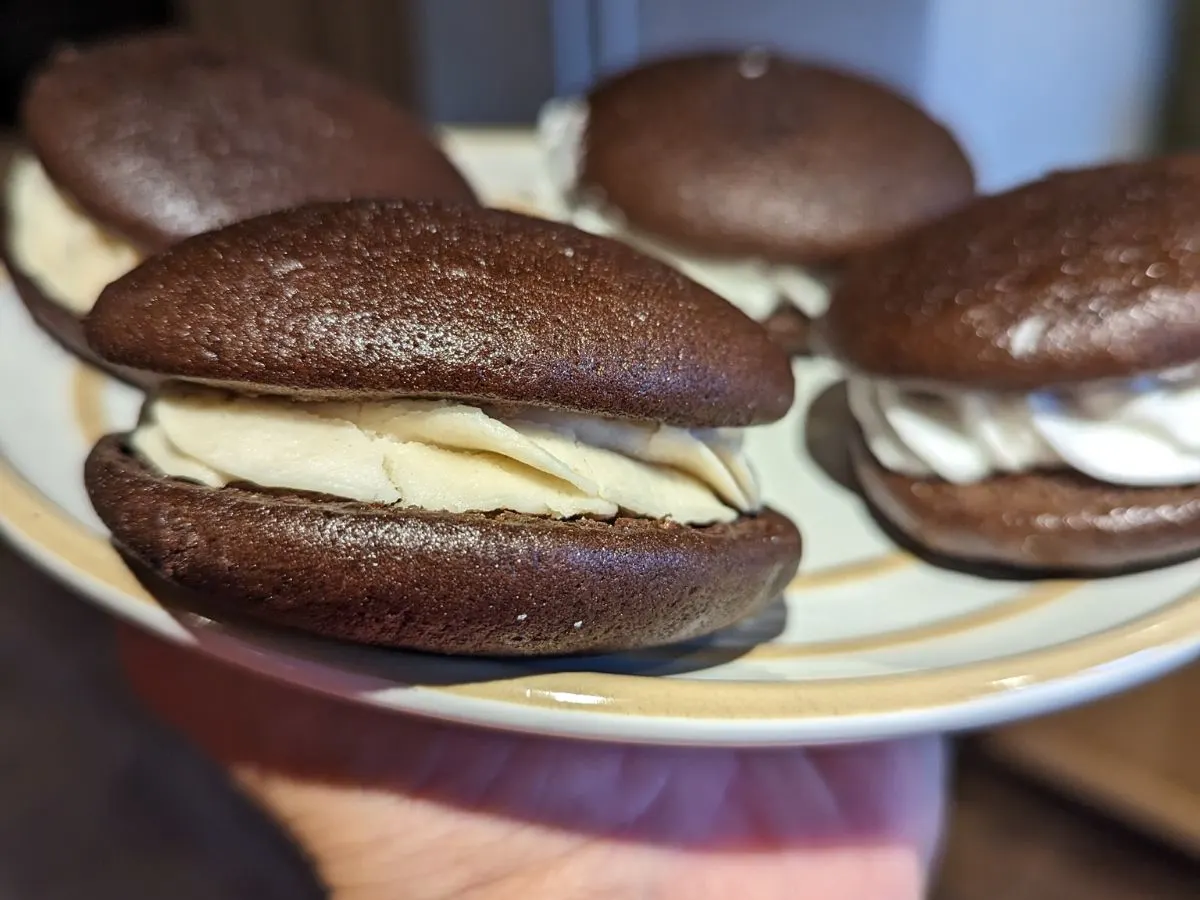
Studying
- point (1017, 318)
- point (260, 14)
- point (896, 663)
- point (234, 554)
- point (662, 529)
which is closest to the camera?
point (234, 554)

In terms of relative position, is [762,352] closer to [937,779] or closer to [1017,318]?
[1017,318]

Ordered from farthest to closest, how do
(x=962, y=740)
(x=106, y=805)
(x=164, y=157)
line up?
(x=962, y=740) < (x=106, y=805) < (x=164, y=157)

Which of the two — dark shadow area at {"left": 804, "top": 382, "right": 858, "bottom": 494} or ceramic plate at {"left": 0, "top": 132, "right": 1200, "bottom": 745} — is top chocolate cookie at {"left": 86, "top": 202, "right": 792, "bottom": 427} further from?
dark shadow area at {"left": 804, "top": 382, "right": 858, "bottom": 494}

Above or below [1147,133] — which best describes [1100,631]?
above

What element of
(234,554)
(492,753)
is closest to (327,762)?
(492,753)

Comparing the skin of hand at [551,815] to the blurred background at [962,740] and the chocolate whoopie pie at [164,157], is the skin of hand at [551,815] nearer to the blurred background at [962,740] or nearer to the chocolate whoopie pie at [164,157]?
the chocolate whoopie pie at [164,157]

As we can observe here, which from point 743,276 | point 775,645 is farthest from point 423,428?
point 743,276

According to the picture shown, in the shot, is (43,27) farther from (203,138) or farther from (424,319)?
(424,319)
